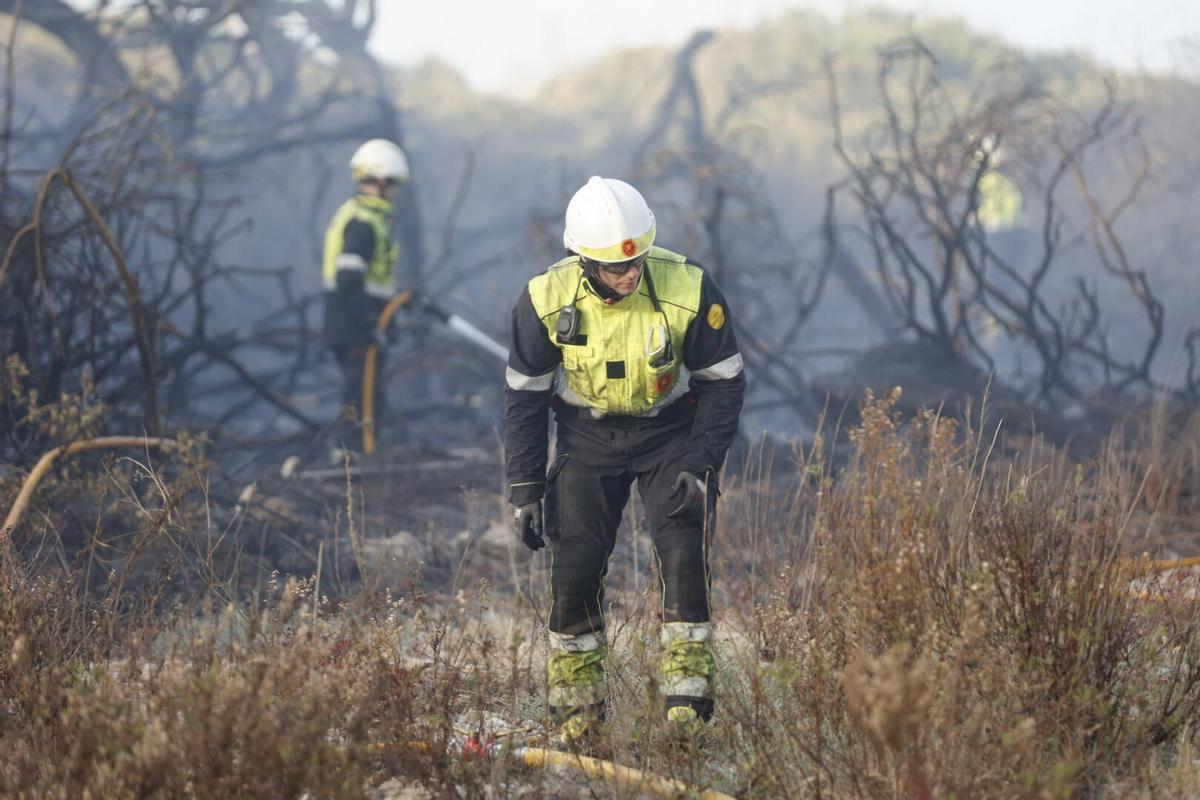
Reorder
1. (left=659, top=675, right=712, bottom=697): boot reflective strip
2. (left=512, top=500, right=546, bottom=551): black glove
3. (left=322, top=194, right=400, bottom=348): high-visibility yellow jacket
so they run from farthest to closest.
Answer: (left=322, top=194, right=400, bottom=348): high-visibility yellow jacket
(left=512, top=500, right=546, bottom=551): black glove
(left=659, top=675, right=712, bottom=697): boot reflective strip

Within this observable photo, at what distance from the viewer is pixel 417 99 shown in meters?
23.9

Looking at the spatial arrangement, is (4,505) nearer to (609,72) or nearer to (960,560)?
(960,560)

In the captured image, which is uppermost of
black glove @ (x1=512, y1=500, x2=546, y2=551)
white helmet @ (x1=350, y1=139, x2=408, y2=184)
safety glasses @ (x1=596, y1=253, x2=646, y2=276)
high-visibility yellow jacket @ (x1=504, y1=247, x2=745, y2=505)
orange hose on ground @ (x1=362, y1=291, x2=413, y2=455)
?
white helmet @ (x1=350, y1=139, x2=408, y2=184)

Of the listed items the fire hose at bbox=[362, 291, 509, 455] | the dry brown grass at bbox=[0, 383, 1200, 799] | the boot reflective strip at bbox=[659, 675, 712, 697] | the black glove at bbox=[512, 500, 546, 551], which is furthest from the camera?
the fire hose at bbox=[362, 291, 509, 455]

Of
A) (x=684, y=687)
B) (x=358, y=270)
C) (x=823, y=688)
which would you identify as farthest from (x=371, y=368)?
(x=823, y=688)

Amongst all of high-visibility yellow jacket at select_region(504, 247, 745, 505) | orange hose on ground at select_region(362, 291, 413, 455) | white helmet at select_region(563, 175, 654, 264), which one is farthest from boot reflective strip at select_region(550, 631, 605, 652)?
orange hose on ground at select_region(362, 291, 413, 455)

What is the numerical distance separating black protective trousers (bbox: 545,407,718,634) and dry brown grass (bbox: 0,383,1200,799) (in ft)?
0.75

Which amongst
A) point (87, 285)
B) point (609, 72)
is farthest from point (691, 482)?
point (609, 72)

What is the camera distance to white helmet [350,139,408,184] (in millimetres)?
8883

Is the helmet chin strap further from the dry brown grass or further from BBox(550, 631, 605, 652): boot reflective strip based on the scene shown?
BBox(550, 631, 605, 652): boot reflective strip

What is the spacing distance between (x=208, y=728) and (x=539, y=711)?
154 centimetres

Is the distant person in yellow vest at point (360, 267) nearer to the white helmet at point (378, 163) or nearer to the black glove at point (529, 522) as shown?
the white helmet at point (378, 163)

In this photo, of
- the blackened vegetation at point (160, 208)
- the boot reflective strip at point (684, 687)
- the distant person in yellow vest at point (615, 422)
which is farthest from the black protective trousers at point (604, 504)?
the blackened vegetation at point (160, 208)

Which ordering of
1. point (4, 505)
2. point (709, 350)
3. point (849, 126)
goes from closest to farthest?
1. point (709, 350)
2. point (4, 505)
3. point (849, 126)
